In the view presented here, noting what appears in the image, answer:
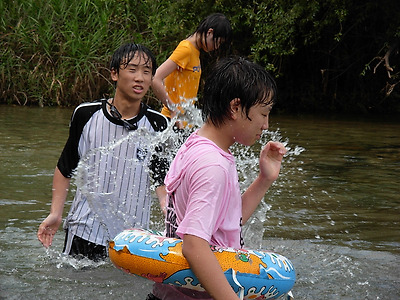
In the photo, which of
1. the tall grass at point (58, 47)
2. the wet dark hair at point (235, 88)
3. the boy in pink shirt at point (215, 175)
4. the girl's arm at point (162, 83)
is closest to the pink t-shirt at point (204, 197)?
the boy in pink shirt at point (215, 175)

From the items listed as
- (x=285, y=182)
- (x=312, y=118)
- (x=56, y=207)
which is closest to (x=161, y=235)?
(x=56, y=207)

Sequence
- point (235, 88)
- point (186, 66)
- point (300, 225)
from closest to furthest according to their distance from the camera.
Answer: point (235, 88)
point (300, 225)
point (186, 66)

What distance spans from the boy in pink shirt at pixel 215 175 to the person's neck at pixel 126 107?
1727mm

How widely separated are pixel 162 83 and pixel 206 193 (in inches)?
161

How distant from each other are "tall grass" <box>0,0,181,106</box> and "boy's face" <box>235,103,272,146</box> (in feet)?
42.0

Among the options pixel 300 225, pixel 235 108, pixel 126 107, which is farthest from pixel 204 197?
pixel 300 225

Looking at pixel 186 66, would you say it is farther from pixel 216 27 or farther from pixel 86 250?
pixel 86 250

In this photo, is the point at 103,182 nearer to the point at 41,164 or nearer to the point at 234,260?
the point at 234,260

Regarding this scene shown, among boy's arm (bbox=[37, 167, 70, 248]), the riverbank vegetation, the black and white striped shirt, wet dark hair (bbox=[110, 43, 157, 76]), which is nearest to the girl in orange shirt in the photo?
wet dark hair (bbox=[110, 43, 157, 76])

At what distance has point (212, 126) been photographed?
92.2 inches

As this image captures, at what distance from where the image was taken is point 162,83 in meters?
6.17

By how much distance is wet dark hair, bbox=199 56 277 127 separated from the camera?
2.27 metres

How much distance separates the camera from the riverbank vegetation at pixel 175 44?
14.6 m

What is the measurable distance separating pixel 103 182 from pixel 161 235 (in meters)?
1.55
